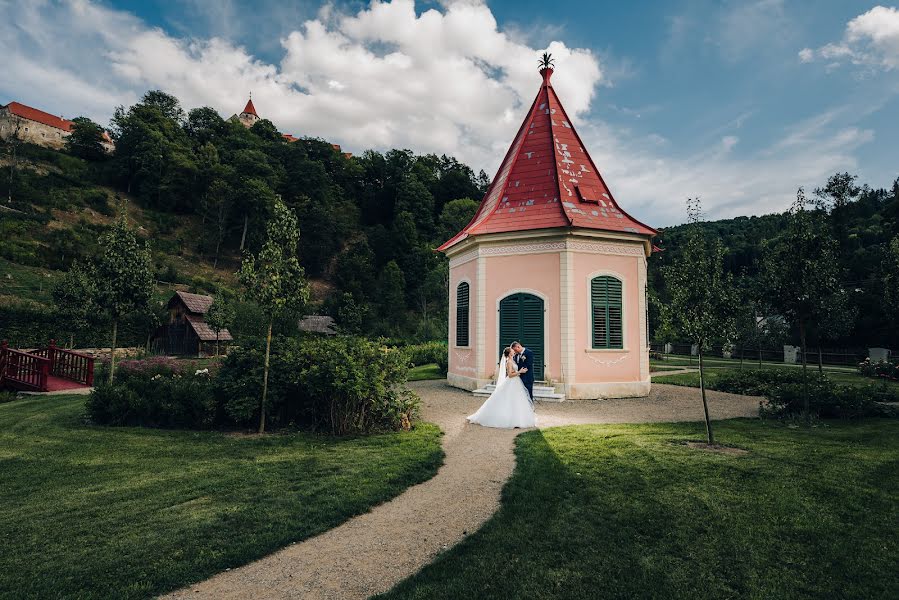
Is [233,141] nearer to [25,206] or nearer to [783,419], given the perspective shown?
[25,206]

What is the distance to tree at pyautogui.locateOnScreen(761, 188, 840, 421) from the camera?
32.0ft

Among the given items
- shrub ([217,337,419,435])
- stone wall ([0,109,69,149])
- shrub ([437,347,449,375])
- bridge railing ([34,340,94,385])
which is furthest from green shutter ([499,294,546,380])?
stone wall ([0,109,69,149])

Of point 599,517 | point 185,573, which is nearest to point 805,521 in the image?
point 599,517

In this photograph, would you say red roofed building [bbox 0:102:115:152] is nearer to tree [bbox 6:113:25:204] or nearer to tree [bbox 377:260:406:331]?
tree [bbox 6:113:25:204]

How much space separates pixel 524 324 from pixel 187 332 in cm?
2967

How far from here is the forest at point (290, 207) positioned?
139 ft

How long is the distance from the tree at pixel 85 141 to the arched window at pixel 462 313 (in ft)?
254

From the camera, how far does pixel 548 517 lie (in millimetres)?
4961

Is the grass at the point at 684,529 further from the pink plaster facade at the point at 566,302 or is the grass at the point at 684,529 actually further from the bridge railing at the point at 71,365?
the bridge railing at the point at 71,365

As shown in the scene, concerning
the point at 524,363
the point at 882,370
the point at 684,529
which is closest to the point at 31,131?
the point at 524,363

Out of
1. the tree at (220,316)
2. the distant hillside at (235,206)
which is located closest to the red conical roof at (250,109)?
the distant hillside at (235,206)

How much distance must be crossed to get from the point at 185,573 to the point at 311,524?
1315mm

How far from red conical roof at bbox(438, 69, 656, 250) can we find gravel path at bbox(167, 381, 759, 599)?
27.8 feet

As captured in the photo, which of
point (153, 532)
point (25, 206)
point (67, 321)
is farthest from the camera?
point (25, 206)
